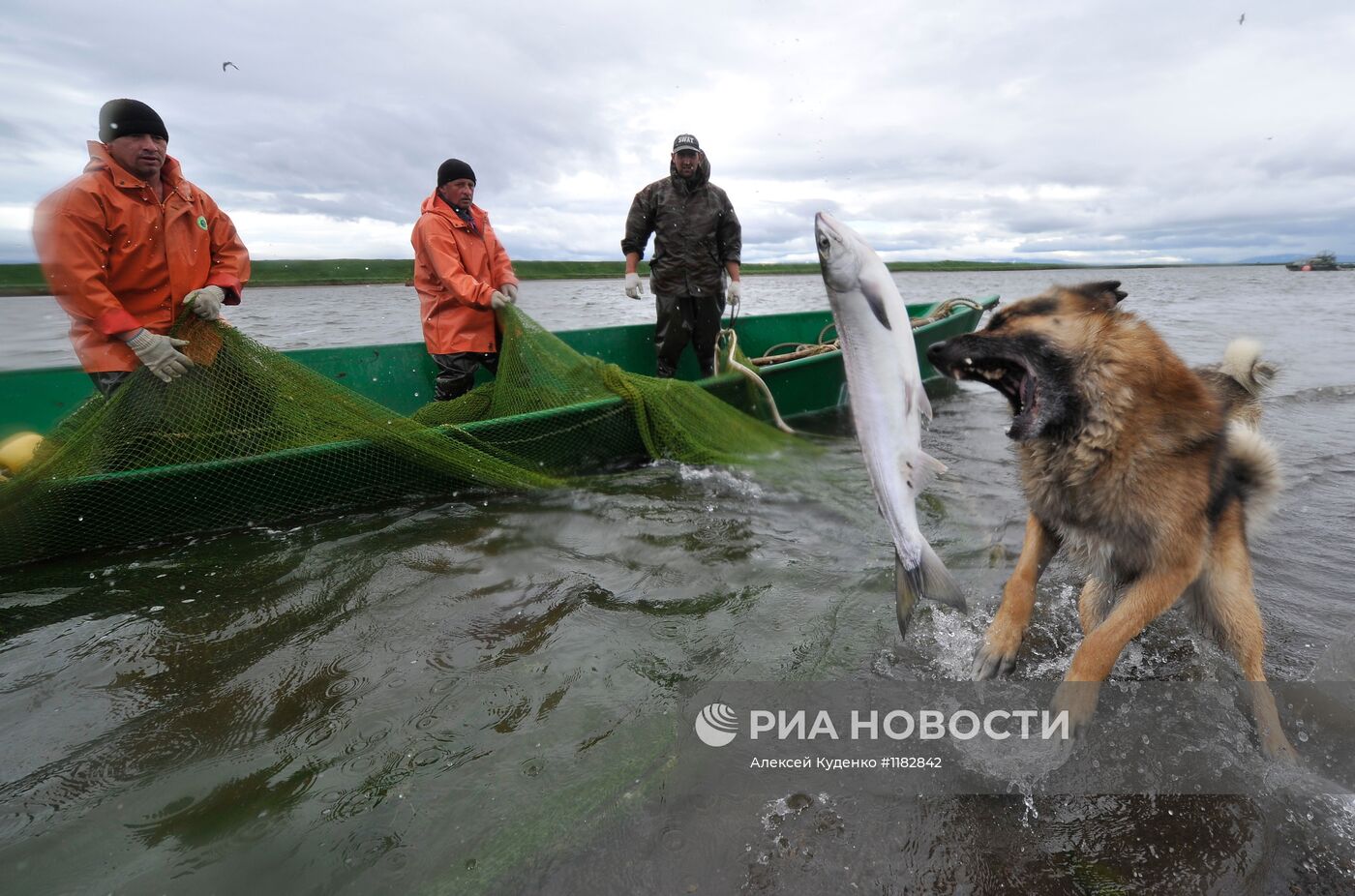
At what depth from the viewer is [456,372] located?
23.4ft

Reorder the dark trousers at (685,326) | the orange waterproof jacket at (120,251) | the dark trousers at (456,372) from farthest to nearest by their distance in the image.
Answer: the dark trousers at (685,326) < the dark trousers at (456,372) < the orange waterproof jacket at (120,251)

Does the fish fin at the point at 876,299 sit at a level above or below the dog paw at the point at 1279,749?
above

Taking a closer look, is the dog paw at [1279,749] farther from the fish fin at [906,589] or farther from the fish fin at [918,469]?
the fish fin at [918,469]

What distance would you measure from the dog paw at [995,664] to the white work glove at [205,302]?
218 inches

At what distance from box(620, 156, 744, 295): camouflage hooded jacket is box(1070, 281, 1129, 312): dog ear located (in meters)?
5.87

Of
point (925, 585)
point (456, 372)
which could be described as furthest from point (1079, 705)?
point (456, 372)

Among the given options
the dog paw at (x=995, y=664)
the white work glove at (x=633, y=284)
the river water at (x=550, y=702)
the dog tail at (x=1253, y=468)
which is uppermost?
the white work glove at (x=633, y=284)

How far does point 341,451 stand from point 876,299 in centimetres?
444

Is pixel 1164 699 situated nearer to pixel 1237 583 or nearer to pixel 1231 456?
pixel 1237 583

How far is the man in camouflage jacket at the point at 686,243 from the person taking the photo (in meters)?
8.12

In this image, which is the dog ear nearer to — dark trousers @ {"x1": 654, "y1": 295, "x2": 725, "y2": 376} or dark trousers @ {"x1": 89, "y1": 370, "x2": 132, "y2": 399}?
dark trousers @ {"x1": 654, "y1": 295, "x2": 725, "y2": 376}

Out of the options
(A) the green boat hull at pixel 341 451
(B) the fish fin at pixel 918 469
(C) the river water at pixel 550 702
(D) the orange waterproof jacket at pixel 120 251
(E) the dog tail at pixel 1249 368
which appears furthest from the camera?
(A) the green boat hull at pixel 341 451

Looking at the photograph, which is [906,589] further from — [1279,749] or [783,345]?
[783,345]

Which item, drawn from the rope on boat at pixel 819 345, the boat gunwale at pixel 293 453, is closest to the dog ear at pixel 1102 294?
the boat gunwale at pixel 293 453
